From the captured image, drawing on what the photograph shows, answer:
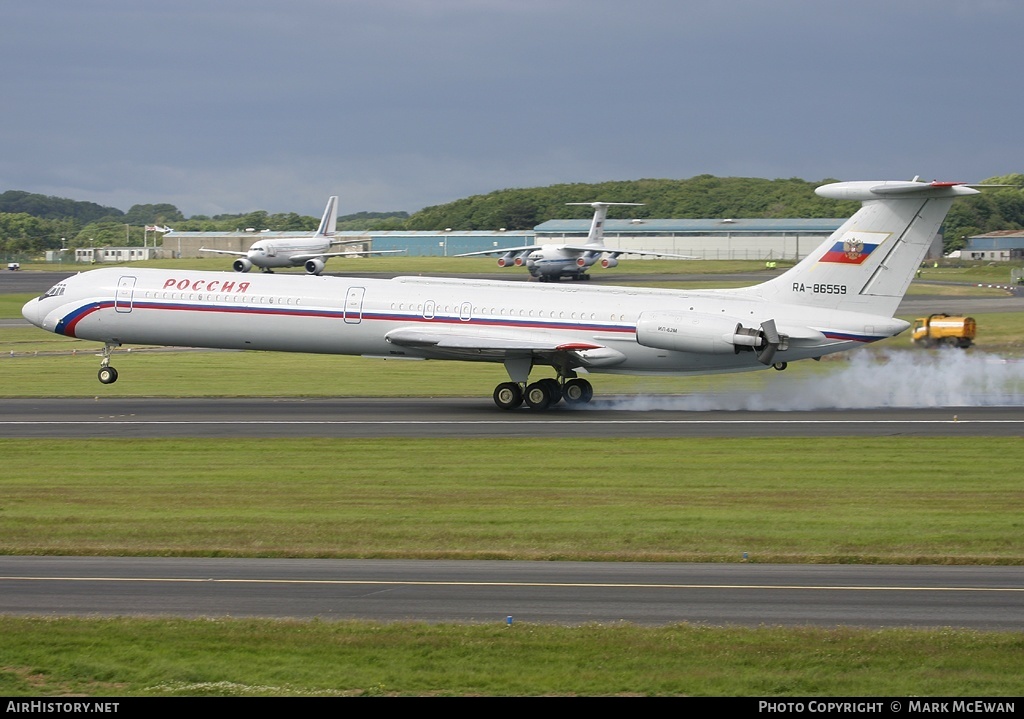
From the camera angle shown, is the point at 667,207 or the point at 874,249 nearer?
the point at 874,249

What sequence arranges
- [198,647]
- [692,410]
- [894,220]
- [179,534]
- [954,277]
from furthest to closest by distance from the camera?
[954,277]
[692,410]
[894,220]
[179,534]
[198,647]

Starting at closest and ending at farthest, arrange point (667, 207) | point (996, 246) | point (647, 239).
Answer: point (647, 239)
point (996, 246)
point (667, 207)

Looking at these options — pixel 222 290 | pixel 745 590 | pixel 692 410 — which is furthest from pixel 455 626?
pixel 222 290

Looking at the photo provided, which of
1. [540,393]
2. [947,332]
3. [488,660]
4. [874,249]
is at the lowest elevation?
[488,660]

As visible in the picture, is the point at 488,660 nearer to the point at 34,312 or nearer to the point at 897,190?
the point at 897,190

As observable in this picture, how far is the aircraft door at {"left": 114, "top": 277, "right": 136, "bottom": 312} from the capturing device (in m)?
37.7

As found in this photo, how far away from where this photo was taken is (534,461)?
26.4 meters

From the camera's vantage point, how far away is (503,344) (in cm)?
3462

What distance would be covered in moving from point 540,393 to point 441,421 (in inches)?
153

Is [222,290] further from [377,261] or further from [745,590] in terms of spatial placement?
[377,261]

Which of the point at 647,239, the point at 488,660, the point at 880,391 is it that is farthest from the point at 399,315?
the point at 647,239

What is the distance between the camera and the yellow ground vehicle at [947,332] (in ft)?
163

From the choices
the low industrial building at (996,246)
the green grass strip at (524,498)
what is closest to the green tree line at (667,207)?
the low industrial building at (996,246)
